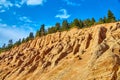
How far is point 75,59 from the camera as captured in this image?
67.2 metres

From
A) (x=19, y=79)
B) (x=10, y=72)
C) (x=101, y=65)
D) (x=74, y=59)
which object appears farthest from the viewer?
(x=10, y=72)

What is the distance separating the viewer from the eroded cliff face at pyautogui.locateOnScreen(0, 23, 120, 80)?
4675 centimetres

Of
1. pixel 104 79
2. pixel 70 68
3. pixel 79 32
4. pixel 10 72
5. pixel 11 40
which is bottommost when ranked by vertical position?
pixel 104 79

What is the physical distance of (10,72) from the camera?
8544cm

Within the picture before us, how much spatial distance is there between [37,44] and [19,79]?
3756 cm

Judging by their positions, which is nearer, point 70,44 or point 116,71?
point 116,71

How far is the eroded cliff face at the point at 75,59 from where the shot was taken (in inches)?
1841

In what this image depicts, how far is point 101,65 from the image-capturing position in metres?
46.5

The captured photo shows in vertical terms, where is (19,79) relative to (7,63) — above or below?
below

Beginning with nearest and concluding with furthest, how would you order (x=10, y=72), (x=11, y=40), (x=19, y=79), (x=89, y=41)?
(x=19, y=79) < (x=89, y=41) < (x=10, y=72) < (x=11, y=40)

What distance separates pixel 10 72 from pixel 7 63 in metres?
14.0

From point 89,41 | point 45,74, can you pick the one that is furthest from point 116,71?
point 89,41

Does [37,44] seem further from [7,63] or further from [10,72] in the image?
[10,72]

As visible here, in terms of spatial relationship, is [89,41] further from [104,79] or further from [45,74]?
[104,79]
